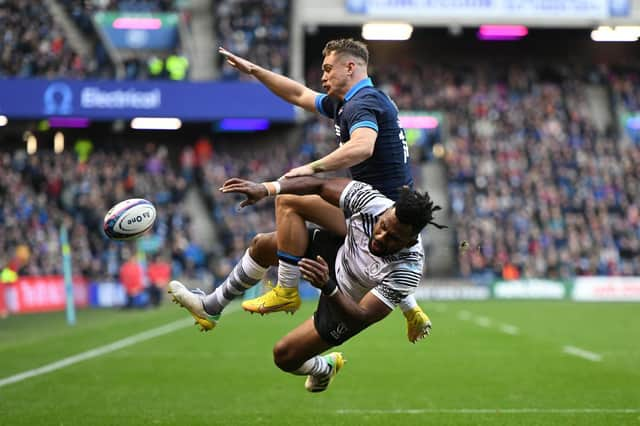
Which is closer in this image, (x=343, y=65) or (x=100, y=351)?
(x=343, y=65)

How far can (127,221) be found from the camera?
7.75m

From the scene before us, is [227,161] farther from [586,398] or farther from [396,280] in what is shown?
[396,280]

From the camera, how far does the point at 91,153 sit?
123 feet

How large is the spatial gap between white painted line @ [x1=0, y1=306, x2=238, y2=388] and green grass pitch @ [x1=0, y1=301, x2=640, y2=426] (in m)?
0.14

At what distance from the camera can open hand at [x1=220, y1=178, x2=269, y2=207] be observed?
6297 mm

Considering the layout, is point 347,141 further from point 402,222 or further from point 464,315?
point 464,315

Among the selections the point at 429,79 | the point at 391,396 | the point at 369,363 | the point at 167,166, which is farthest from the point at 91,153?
the point at 391,396

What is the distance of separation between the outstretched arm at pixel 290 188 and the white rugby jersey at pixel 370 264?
0.32ft

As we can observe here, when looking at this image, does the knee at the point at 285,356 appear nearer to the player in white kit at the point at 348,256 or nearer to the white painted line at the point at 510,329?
the player in white kit at the point at 348,256

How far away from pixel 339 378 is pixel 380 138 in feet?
19.9

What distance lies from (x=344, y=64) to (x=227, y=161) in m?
29.0

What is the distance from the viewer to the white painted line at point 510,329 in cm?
1978

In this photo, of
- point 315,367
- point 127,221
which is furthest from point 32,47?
point 315,367

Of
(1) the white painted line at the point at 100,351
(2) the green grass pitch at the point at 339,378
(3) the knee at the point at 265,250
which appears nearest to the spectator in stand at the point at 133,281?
(1) the white painted line at the point at 100,351
